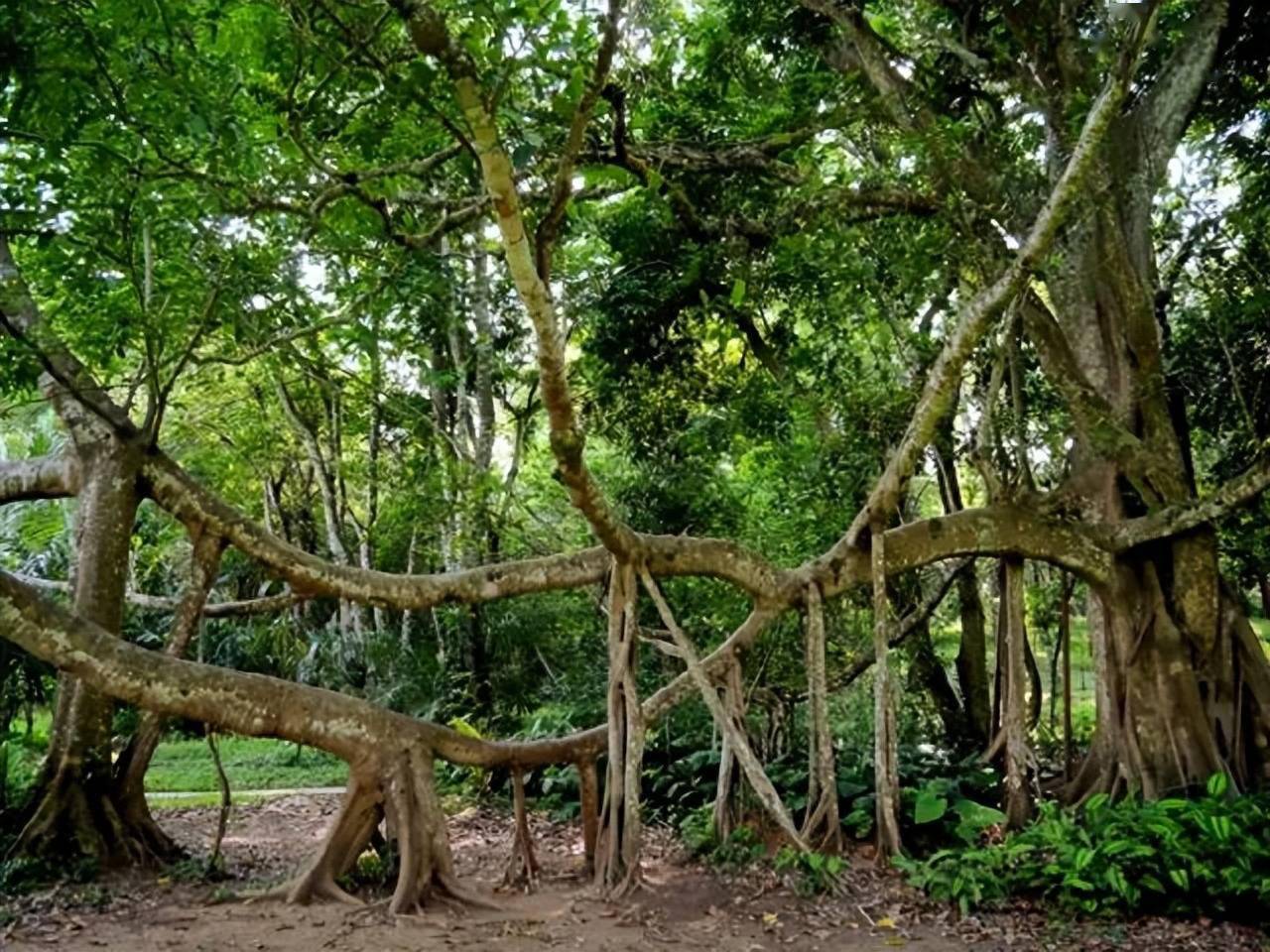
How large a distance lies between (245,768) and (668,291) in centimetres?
851

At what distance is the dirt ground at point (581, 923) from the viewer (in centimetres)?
521

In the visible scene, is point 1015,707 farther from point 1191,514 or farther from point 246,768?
point 246,768

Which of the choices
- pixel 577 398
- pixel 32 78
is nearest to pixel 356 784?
pixel 32 78

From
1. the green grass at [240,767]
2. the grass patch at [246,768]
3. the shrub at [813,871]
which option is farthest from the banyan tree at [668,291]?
the grass patch at [246,768]

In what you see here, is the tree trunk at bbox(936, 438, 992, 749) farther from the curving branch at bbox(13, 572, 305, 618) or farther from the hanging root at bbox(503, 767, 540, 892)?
the curving branch at bbox(13, 572, 305, 618)

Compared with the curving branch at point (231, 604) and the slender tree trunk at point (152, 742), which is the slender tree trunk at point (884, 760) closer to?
the curving branch at point (231, 604)

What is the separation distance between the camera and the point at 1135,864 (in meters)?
5.78

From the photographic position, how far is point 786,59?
9117mm

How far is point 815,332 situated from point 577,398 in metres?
2.68

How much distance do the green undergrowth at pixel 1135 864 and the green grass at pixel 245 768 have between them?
770 centimetres

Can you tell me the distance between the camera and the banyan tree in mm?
5777

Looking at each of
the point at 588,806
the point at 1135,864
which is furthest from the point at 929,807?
the point at 588,806

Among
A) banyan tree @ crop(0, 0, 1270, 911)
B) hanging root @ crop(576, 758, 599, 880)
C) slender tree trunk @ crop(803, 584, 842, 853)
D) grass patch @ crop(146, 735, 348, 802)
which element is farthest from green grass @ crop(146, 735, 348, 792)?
slender tree trunk @ crop(803, 584, 842, 853)

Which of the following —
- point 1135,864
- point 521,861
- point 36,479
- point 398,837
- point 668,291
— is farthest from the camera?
point 668,291
